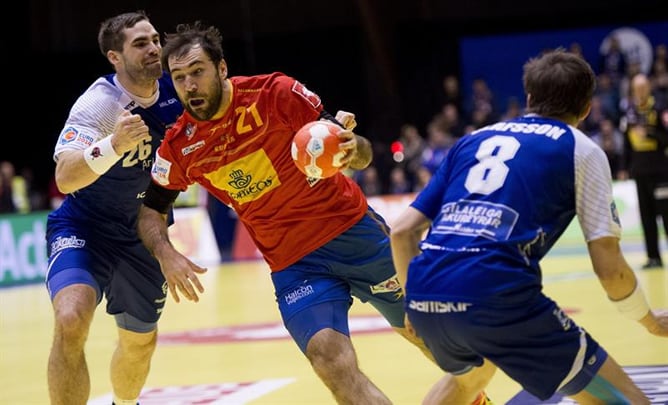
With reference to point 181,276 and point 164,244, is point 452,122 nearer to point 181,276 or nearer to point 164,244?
point 164,244


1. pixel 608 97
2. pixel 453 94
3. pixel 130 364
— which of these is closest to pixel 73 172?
pixel 130 364

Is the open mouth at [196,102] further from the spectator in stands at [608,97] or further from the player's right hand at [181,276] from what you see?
the spectator in stands at [608,97]

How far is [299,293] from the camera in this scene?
534cm

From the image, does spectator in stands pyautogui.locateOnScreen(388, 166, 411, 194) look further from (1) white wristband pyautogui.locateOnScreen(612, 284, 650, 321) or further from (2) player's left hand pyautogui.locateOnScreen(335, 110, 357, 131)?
(1) white wristband pyautogui.locateOnScreen(612, 284, 650, 321)

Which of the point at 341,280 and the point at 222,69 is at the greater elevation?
the point at 222,69

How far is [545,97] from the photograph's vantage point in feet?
13.9

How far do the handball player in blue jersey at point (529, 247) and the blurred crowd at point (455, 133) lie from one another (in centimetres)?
1597

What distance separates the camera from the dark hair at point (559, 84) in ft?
13.6

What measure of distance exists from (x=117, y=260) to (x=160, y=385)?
177cm

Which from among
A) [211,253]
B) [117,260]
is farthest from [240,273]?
[117,260]

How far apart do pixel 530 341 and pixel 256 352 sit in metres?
5.52

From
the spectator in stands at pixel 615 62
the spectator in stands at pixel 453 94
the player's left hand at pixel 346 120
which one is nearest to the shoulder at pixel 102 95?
the player's left hand at pixel 346 120

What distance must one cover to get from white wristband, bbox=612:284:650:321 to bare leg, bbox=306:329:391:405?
1.17 meters

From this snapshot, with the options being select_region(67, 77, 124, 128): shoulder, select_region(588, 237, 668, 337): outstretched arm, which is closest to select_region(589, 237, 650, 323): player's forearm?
select_region(588, 237, 668, 337): outstretched arm
